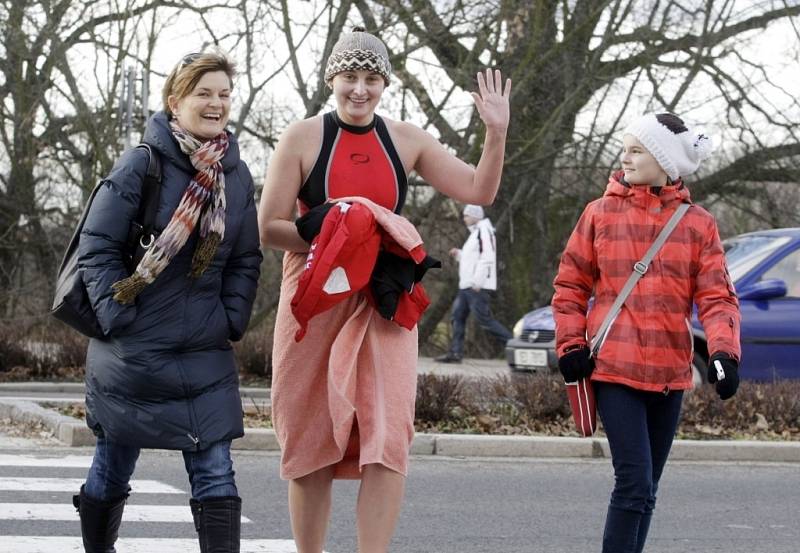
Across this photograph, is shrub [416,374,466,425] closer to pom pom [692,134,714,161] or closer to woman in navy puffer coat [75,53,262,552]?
pom pom [692,134,714,161]

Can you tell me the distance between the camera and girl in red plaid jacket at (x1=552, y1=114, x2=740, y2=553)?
15.4 ft

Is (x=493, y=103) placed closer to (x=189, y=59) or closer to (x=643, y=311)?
(x=643, y=311)

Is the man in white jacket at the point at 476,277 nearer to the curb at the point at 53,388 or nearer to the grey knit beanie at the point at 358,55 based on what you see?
the curb at the point at 53,388

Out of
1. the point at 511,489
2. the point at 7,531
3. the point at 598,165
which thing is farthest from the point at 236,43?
the point at 7,531

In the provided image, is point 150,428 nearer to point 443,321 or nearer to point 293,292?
point 293,292

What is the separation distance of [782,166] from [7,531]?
59.2ft

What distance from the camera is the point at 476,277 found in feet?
55.3

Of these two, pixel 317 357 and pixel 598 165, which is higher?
pixel 598 165

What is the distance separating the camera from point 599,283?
4.87 metres

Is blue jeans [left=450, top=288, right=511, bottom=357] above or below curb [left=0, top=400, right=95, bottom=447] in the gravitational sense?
above

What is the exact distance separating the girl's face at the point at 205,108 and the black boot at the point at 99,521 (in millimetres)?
1251

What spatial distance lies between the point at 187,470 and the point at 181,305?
53 centimetres

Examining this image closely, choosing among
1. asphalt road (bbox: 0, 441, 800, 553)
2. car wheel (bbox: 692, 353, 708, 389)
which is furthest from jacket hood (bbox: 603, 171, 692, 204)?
car wheel (bbox: 692, 353, 708, 389)

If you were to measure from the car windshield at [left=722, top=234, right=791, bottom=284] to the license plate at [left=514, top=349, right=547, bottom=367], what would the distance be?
1967 mm
